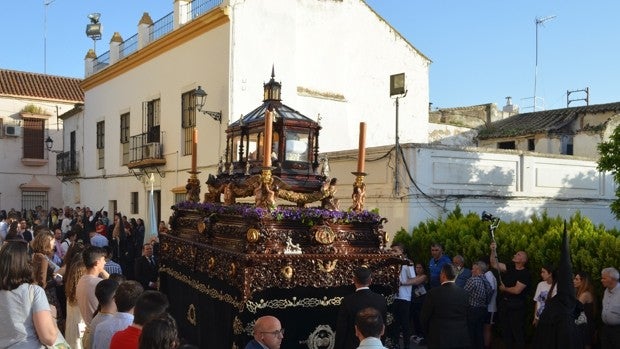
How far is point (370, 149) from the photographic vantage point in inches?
486

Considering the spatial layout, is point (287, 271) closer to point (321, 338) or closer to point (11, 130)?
point (321, 338)

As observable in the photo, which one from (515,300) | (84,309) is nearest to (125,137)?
(515,300)

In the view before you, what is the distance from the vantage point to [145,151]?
18656 mm

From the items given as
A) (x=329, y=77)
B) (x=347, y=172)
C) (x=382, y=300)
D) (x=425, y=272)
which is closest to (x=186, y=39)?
(x=329, y=77)

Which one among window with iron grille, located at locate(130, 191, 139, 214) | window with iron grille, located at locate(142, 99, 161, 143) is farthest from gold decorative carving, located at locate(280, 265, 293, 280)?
window with iron grille, located at locate(130, 191, 139, 214)

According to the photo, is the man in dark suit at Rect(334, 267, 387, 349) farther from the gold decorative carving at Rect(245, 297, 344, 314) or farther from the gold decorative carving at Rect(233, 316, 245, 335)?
the gold decorative carving at Rect(233, 316, 245, 335)

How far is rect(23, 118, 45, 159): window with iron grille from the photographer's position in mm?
29188

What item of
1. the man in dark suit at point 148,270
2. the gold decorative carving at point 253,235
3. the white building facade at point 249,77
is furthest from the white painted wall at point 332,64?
the gold decorative carving at point 253,235

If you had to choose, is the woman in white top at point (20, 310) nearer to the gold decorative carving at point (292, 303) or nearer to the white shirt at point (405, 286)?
the gold decorative carving at point (292, 303)

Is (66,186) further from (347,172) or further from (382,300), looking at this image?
(382,300)

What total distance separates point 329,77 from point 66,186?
52.1 ft

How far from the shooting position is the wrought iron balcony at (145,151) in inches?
709

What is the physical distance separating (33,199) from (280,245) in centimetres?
2700

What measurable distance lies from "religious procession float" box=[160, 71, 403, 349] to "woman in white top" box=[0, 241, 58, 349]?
6.50 ft
